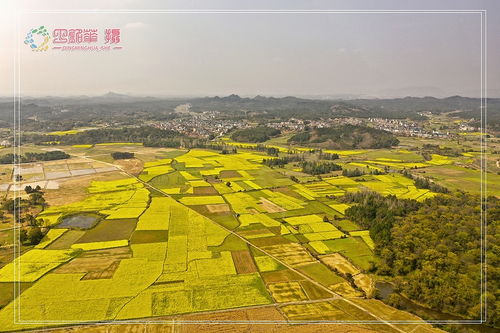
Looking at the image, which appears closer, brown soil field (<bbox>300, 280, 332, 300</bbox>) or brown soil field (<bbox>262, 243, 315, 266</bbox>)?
brown soil field (<bbox>300, 280, 332, 300</bbox>)

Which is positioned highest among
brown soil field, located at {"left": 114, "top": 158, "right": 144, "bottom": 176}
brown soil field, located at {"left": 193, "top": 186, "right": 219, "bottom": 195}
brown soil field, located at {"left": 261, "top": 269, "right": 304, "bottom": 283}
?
brown soil field, located at {"left": 114, "top": 158, "right": 144, "bottom": 176}

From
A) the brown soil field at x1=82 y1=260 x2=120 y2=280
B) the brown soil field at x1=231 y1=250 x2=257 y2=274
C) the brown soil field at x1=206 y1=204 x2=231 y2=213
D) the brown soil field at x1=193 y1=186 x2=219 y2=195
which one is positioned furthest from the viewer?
the brown soil field at x1=193 y1=186 x2=219 y2=195

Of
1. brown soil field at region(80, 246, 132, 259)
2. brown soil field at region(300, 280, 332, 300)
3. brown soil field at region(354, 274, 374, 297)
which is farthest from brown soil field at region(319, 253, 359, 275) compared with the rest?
brown soil field at region(80, 246, 132, 259)

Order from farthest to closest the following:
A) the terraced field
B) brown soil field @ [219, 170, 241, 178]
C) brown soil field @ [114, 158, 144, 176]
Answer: brown soil field @ [114, 158, 144, 176], brown soil field @ [219, 170, 241, 178], the terraced field

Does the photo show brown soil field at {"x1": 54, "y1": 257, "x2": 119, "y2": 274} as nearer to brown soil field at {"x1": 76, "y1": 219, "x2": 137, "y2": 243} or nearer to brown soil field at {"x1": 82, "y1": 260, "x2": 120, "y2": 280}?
brown soil field at {"x1": 82, "y1": 260, "x2": 120, "y2": 280}

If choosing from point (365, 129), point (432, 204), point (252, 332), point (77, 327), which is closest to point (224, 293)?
point (252, 332)

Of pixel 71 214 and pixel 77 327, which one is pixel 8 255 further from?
pixel 77 327

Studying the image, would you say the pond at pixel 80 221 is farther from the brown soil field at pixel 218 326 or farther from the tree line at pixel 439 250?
the tree line at pixel 439 250
